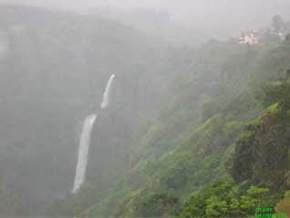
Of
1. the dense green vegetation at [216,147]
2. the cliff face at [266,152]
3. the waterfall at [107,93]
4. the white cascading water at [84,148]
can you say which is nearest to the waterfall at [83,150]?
the white cascading water at [84,148]

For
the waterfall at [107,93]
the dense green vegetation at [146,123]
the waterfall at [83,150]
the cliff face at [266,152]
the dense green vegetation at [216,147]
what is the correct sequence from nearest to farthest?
1. the dense green vegetation at [216,147]
2. the cliff face at [266,152]
3. the dense green vegetation at [146,123]
4. the waterfall at [83,150]
5. the waterfall at [107,93]

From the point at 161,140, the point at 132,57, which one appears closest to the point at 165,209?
the point at 161,140

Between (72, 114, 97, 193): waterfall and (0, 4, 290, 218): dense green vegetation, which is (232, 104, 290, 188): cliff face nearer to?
(0, 4, 290, 218): dense green vegetation

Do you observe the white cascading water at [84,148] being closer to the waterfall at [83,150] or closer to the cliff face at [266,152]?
the waterfall at [83,150]

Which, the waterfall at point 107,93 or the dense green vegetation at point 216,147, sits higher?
the waterfall at point 107,93

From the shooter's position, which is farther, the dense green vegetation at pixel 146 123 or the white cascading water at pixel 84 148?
the white cascading water at pixel 84 148

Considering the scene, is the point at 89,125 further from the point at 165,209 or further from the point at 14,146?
the point at 165,209

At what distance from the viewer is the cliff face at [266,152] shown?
30953mm

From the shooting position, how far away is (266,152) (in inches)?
1280

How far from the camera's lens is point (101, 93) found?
376ft

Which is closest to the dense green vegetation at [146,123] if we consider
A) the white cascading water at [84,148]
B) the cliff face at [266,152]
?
the cliff face at [266,152]

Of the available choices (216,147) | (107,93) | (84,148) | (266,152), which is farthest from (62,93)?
(266,152)

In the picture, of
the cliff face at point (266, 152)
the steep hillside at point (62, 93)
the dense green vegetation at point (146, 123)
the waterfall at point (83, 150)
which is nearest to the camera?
the cliff face at point (266, 152)

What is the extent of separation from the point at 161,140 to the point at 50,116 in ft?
93.0
